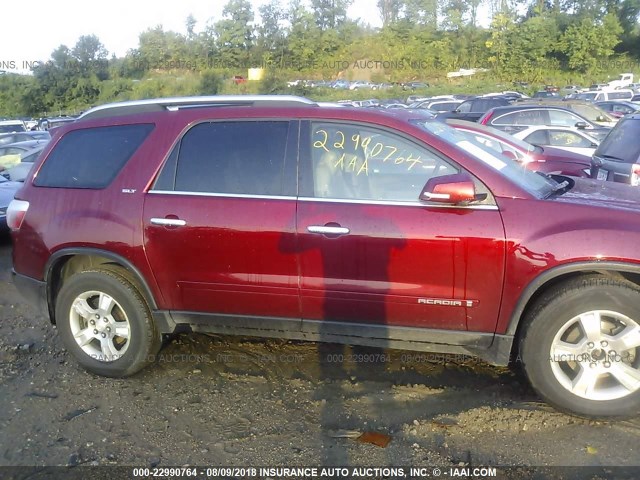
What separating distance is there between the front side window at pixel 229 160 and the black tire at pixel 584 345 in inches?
67.0

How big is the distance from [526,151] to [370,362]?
5.76m

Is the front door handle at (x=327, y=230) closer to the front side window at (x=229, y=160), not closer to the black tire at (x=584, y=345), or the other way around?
the front side window at (x=229, y=160)

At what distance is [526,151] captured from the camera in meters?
8.84

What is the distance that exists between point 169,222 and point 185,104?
97cm

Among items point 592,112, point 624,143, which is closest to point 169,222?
point 624,143

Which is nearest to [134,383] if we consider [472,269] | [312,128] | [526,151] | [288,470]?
[288,470]

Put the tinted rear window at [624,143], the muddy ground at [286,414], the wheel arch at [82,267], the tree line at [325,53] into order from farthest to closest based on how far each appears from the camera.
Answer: the tree line at [325,53] < the tinted rear window at [624,143] < the wheel arch at [82,267] < the muddy ground at [286,414]

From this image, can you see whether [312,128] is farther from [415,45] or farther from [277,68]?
[415,45]

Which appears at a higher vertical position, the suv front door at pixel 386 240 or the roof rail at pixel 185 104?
the roof rail at pixel 185 104

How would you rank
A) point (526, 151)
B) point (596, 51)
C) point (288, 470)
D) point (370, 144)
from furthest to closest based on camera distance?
point (596, 51), point (526, 151), point (370, 144), point (288, 470)

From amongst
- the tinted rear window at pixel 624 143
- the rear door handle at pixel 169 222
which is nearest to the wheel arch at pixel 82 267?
the rear door handle at pixel 169 222

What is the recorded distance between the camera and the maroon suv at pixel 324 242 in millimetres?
3250

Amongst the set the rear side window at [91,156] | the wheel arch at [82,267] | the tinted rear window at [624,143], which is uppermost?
the rear side window at [91,156]

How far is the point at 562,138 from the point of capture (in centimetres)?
1120
